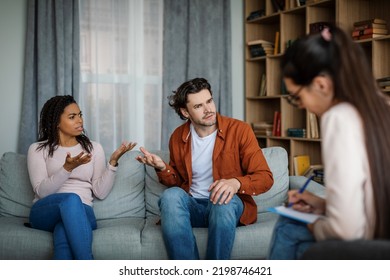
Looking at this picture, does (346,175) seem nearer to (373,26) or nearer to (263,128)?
(373,26)

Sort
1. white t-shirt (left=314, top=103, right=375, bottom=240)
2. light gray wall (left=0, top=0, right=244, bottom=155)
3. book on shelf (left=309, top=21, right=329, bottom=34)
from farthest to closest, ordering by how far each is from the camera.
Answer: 1. light gray wall (left=0, top=0, right=244, bottom=155)
2. book on shelf (left=309, top=21, right=329, bottom=34)
3. white t-shirt (left=314, top=103, right=375, bottom=240)

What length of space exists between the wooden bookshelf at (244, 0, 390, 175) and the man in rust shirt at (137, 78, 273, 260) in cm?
130

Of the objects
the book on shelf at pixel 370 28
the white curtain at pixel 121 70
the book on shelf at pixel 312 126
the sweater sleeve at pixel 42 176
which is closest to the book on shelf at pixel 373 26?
the book on shelf at pixel 370 28

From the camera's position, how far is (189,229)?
7.22 feet

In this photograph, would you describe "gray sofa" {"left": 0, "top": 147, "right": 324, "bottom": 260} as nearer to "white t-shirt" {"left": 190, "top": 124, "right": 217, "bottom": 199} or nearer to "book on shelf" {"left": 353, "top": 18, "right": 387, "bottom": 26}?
"white t-shirt" {"left": 190, "top": 124, "right": 217, "bottom": 199}

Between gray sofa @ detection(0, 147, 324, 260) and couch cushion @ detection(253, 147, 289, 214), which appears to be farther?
couch cushion @ detection(253, 147, 289, 214)

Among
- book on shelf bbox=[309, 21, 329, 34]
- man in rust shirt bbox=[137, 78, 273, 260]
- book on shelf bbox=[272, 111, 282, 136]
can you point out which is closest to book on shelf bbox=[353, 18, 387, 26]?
book on shelf bbox=[309, 21, 329, 34]

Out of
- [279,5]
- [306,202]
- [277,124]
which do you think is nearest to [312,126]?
[277,124]

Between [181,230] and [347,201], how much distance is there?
1.13 metres

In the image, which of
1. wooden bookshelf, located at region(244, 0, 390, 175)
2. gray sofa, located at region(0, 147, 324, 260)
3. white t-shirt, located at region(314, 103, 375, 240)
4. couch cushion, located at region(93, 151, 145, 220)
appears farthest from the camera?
wooden bookshelf, located at region(244, 0, 390, 175)

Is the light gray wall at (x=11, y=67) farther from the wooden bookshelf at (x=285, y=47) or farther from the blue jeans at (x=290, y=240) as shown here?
the blue jeans at (x=290, y=240)

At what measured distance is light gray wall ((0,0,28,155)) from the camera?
3.90 metres
